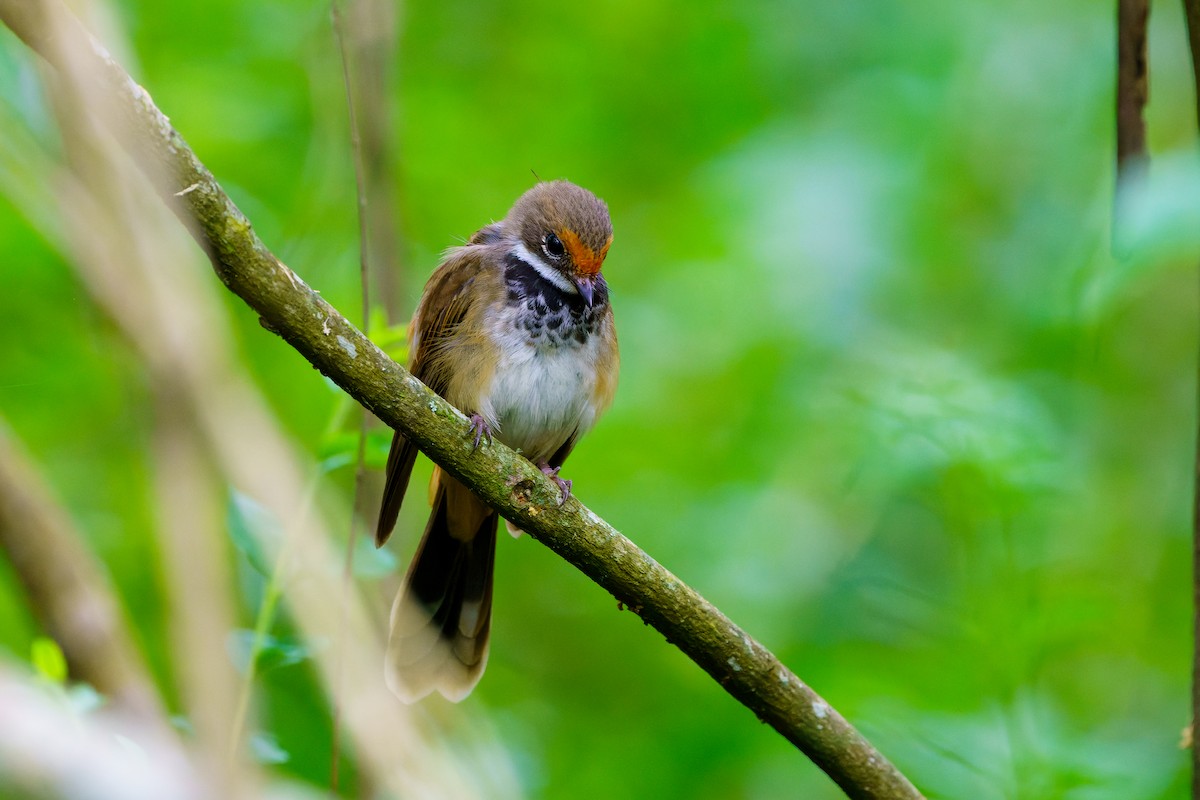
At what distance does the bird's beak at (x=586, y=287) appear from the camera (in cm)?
454

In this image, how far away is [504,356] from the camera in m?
4.47

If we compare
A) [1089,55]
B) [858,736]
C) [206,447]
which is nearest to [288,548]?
[206,447]

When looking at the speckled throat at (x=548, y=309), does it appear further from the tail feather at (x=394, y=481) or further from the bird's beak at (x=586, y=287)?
the tail feather at (x=394, y=481)

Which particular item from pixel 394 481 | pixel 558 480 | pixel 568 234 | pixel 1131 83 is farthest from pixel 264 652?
pixel 1131 83

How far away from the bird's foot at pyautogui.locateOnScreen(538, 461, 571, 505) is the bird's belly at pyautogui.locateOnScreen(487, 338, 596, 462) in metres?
0.14

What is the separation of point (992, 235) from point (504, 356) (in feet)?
10.0

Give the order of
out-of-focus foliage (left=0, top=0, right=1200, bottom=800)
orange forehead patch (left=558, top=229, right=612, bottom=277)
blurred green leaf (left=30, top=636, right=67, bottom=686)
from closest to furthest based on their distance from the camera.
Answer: blurred green leaf (left=30, top=636, right=67, bottom=686) < out-of-focus foliage (left=0, top=0, right=1200, bottom=800) < orange forehead patch (left=558, top=229, right=612, bottom=277)

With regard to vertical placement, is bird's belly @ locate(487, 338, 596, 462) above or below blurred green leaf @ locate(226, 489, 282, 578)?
above

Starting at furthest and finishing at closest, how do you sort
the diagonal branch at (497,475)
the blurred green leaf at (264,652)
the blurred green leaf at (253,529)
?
the blurred green leaf at (253,529) < the blurred green leaf at (264,652) < the diagonal branch at (497,475)

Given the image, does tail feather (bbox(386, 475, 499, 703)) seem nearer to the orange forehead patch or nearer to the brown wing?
the brown wing

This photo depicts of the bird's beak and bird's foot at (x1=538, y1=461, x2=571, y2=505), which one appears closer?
bird's foot at (x1=538, y1=461, x2=571, y2=505)

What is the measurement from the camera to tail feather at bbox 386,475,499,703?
449cm

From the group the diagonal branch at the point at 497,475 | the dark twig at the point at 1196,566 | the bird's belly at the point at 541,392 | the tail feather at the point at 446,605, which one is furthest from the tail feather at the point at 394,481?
the dark twig at the point at 1196,566

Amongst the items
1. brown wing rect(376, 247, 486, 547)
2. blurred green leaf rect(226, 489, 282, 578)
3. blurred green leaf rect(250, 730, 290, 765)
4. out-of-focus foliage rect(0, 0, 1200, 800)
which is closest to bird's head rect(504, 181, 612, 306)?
brown wing rect(376, 247, 486, 547)
